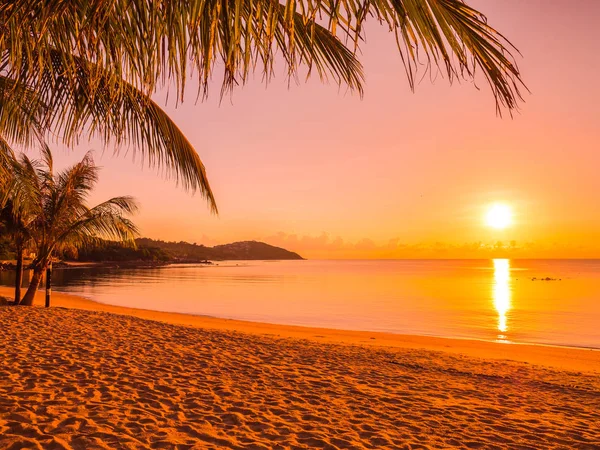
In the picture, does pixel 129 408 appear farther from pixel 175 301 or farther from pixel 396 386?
pixel 175 301

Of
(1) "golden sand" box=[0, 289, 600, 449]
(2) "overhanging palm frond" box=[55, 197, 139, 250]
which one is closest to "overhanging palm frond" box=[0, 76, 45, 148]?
(1) "golden sand" box=[0, 289, 600, 449]

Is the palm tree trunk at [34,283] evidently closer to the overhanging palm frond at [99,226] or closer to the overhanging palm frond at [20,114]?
the overhanging palm frond at [99,226]

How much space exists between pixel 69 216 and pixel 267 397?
32.5 ft

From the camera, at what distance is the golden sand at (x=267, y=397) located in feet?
13.6

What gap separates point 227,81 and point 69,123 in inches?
89.6

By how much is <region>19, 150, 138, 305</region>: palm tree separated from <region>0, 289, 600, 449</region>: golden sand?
3.81 meters

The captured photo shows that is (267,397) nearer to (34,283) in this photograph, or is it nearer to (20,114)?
(20,114)

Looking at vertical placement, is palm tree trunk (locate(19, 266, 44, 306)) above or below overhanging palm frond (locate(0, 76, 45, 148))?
below

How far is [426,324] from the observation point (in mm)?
20422

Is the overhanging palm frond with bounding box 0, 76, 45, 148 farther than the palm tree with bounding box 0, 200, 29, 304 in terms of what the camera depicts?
No

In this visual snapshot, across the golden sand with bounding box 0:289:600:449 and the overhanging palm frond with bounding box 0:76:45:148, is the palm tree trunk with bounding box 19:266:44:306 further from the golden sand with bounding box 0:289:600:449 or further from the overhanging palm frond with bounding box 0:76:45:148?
the overhanging palm frond with bounding box 0:76:45:148

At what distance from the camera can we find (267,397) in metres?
5.46

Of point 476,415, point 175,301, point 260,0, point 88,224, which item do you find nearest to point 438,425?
point 476,415

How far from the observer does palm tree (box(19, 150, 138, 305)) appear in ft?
41.3
